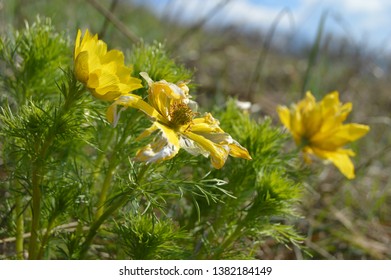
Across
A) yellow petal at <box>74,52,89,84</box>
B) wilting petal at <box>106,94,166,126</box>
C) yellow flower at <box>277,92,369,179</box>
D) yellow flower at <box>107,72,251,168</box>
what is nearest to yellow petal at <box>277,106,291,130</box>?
yellow flower at <box>277,92,369,179</box>

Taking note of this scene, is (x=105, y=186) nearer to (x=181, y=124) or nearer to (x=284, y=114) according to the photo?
(x=181, y=124)

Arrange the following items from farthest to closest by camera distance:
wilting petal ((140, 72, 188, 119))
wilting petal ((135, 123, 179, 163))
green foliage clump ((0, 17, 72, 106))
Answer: green foliage clump ((0, 17, 72, 106)) → wilting petal ((140, 72, 188, 119)) → wilting petal ((135, 123, 179, 163))

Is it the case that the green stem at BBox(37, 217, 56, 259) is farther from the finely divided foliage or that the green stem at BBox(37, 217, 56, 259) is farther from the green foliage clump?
the green foliage clump

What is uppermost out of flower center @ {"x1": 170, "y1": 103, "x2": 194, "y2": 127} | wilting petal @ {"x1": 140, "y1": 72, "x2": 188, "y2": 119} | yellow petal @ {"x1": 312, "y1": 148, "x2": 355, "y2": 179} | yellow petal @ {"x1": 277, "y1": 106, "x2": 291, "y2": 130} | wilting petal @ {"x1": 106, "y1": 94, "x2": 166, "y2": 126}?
yellow petal @ {"x1": 277, "y1": 106, "x2": 291, "y2": 130}

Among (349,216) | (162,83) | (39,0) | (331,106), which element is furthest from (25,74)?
(39,0)

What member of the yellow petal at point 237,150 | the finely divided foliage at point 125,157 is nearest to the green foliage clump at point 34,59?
the finely divided foliage at point 125,157

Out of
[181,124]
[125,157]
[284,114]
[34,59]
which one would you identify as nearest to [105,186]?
[125,157]
